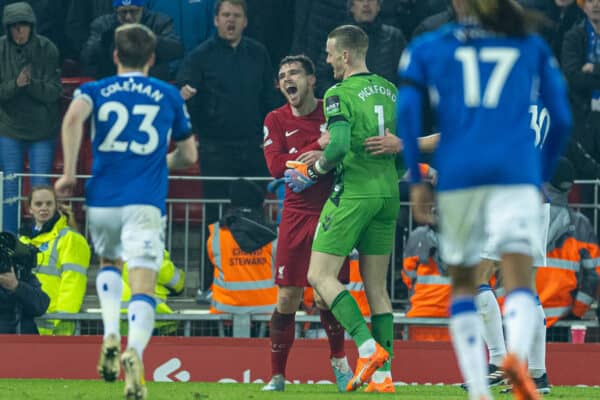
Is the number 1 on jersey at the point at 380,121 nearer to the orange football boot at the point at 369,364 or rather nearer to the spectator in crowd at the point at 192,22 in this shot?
the orange football boot at the point at 369,364

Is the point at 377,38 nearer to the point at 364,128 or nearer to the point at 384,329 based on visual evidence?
the point at 364,128

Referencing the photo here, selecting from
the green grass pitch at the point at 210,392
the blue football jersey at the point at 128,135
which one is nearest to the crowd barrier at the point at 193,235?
the green grass pitch at the point at 210,392

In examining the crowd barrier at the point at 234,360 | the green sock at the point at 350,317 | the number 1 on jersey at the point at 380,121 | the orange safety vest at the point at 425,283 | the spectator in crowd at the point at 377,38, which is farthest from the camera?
the spectator in crowd at the point at 377,38

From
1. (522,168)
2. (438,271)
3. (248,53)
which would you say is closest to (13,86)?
(248,53)

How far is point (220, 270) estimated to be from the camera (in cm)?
1309

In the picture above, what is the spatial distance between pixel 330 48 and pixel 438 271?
3145mm

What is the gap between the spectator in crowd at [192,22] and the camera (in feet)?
51.1

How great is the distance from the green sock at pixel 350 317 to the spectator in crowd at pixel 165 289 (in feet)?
9.81

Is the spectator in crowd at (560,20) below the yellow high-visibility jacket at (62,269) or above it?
above

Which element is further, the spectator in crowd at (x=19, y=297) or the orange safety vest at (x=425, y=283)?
the orange safety vest at (x=425, y=283)

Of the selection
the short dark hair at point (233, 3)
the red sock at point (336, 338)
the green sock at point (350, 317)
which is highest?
the short dark hair at point (233, 3)

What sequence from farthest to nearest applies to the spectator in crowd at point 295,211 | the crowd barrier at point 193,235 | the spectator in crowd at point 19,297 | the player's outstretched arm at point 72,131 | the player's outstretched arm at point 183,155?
the crowd barrier at point 193,235 < the spectator in crowd at point 19,297 < the spectator in crowd at point 295,211 < the player's outstretched arm at point 183,155 < the player's outstretched arm at point 72,131

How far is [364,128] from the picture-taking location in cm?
1028

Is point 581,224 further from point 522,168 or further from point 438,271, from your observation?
point 522,168
